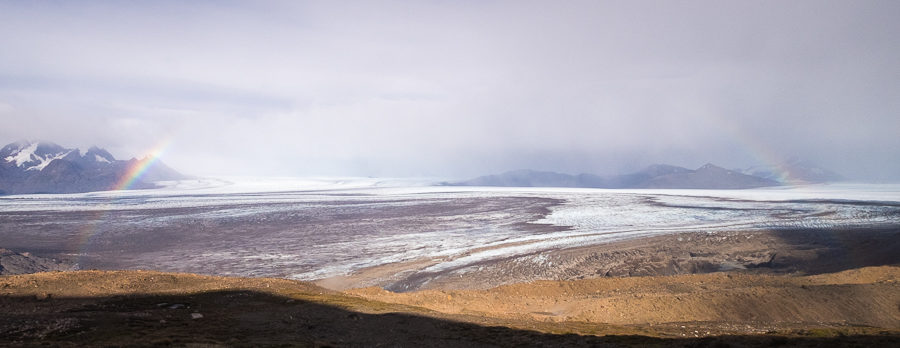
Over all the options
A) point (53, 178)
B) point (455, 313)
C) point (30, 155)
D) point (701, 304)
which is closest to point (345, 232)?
point (455, 313)

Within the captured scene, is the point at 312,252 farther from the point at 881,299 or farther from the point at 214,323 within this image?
the point at 881,299

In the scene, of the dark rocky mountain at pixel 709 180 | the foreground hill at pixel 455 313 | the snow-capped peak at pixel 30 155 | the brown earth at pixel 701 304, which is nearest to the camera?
the foreground hill at pixel 455 313

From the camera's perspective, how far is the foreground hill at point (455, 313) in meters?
9.08

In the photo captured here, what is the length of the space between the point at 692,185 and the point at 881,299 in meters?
149

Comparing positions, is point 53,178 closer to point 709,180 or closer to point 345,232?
point 345,232

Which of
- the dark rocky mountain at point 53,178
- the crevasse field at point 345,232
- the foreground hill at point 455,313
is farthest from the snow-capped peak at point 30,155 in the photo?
the foreground hill at point 455,313

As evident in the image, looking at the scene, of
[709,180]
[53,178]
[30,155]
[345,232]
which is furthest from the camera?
[30,155]

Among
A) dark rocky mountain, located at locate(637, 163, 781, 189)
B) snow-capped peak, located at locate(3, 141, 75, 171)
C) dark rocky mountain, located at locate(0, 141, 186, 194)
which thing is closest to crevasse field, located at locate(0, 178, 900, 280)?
dark rocky mountain, located at locate(637, 163, 781, 189)

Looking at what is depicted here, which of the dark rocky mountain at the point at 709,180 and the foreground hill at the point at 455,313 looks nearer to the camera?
the foreground hill at the point at 455,313

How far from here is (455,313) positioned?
1375 cm

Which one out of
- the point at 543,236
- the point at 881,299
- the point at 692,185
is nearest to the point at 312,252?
the point at 543,236

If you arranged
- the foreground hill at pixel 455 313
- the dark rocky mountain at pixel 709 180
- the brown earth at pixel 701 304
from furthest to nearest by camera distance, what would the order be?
the dark rocky mountain at pixel 709 180, the brown earth at pixel 701 304, the foreground hill at pixel 455 313

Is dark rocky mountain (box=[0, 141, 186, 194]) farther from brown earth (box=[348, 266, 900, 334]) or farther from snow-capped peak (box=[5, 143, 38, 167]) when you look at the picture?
brown earth (box=[348, 266, 900, 334])

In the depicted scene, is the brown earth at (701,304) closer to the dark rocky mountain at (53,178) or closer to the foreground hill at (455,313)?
the foreground hill at (455,313)
